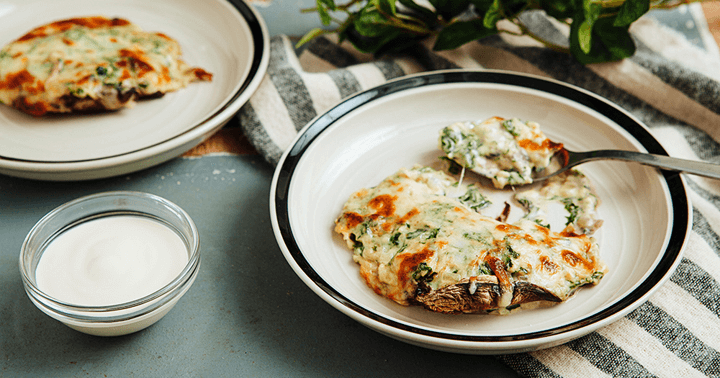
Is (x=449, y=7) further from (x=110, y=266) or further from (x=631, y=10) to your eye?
(x=110, y=266)

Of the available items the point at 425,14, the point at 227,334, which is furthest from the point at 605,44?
the point at 227,334

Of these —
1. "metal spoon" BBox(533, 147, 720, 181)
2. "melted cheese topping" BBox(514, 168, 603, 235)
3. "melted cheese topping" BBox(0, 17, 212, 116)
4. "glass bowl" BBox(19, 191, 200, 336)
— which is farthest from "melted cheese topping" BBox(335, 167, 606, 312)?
"melted cheese topping" BBox(0, 17, 212, 116)

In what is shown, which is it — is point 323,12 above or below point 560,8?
below

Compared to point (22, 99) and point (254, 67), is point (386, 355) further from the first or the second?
point (22, 99)

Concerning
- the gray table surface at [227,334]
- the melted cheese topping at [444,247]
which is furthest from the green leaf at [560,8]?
the gray table surface at [227,334]

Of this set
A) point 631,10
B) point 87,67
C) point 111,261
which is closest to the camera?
point 111,261

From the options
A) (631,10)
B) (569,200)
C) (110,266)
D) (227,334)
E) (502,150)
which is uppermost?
(631,10)

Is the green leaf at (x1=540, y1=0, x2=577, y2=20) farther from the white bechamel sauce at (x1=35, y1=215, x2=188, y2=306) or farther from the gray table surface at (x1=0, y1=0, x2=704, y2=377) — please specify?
the white bechamel sauce at (x1=35, y1=215, x2=188, y2=306)
